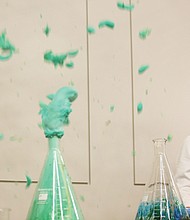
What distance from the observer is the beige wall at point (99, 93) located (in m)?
1.11

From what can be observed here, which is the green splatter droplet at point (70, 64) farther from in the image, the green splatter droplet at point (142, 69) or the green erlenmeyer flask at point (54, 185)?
the green erlenmeyer flask at point (54, 185)

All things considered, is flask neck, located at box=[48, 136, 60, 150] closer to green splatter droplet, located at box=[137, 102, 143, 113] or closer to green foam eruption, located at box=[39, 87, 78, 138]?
green foam eruption, located at box=[39, 87, 78, 138]

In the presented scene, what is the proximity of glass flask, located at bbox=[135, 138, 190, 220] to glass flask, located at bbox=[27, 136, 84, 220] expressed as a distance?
0.14 meters

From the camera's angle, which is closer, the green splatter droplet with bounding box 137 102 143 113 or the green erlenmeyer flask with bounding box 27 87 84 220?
the green erlenmeyer flask with bounding box 27 87 84 220

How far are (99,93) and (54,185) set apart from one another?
0.47 m

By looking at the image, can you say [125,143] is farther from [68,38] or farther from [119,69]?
[68,38]

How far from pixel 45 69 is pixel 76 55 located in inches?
3.6

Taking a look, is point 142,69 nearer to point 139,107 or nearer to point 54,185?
point 139,107

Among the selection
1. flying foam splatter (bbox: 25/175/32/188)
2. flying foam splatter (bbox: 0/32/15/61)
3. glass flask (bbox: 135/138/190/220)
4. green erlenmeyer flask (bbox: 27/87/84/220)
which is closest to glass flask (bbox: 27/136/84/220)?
green erlenmeyer flask (bbox: 27/87/84/220)

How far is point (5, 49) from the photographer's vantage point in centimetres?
115

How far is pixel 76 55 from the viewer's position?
3.79ft

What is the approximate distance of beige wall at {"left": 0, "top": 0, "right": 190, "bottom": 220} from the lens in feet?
3.63

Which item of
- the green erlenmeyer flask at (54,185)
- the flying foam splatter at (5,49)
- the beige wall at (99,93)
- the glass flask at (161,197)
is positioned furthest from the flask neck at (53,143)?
the flying foam splatter at (5,49)

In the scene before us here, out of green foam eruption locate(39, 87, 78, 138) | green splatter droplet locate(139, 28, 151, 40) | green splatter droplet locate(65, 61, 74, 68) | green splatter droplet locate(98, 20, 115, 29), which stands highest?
green splatter droplet locate(98, 20, 115, 29)
